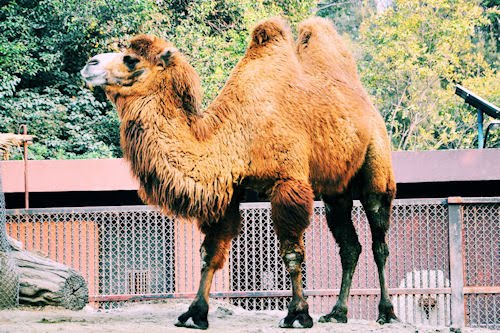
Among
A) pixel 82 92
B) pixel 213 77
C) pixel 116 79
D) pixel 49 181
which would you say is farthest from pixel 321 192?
pixel 82 92

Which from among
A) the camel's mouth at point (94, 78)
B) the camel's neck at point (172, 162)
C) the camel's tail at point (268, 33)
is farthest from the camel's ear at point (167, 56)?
the camel's tail at point (268, 33)

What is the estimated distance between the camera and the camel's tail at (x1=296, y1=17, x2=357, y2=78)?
6.85m

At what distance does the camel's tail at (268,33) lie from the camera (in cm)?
648

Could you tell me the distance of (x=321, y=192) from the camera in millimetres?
6652

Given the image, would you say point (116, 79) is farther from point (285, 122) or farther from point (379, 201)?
point (379, 201)

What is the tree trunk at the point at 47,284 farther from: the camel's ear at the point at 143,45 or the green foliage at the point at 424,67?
the green foliage at the point at 424,67

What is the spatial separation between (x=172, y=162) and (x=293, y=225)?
1032mm

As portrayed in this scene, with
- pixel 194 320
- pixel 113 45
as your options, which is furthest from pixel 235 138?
pixel 113 45

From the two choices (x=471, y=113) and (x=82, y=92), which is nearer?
(x=82, y=92)

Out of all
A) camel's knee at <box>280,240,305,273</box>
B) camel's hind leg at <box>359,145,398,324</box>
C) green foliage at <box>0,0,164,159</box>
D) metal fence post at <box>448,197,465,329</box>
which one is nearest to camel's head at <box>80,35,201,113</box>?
camel's knee at <box>280,240,305,273</box>

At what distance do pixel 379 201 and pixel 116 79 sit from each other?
8.57 feet

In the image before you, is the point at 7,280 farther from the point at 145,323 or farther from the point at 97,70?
the point at 97,70

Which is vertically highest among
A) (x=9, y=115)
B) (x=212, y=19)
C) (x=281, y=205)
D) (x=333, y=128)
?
(x=212, y=19)

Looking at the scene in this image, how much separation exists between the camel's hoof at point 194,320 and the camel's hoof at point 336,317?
3.97ft
